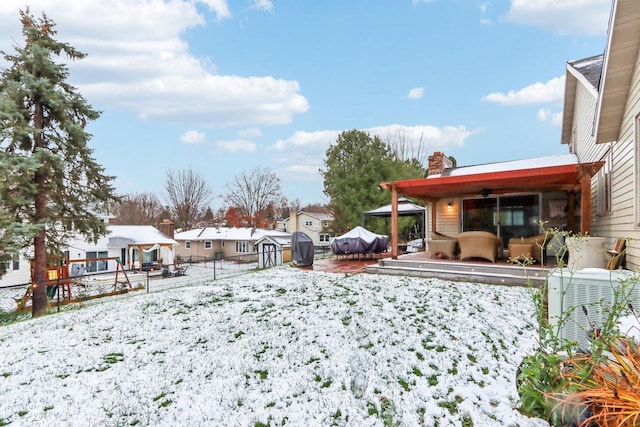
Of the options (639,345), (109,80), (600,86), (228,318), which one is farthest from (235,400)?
(109,80)

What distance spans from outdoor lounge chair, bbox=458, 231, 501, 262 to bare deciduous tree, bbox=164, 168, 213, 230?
32852 millimetres

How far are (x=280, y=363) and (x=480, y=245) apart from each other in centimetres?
653

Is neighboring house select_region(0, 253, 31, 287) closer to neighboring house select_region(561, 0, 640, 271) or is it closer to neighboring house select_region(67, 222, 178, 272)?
neighboring house select_region(67, 222, 178, 272)

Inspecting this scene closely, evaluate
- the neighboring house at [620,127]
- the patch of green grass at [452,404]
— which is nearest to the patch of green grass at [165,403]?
the patch of green grass at [452,404]

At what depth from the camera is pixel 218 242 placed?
31172 mm

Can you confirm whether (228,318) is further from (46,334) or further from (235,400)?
(46,334)

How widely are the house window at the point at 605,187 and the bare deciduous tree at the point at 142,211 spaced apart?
1556 inches

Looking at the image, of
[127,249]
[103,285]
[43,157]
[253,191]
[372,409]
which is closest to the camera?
[372,409]

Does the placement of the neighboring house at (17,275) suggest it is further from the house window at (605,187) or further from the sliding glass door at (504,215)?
the house window at (605,187)

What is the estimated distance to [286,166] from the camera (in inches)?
1394

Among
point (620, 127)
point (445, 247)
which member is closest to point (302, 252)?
point (445, 247)

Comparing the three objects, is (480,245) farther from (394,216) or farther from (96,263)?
(96,263)

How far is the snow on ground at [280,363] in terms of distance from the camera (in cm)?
275

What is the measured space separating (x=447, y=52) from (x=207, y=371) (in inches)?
667
